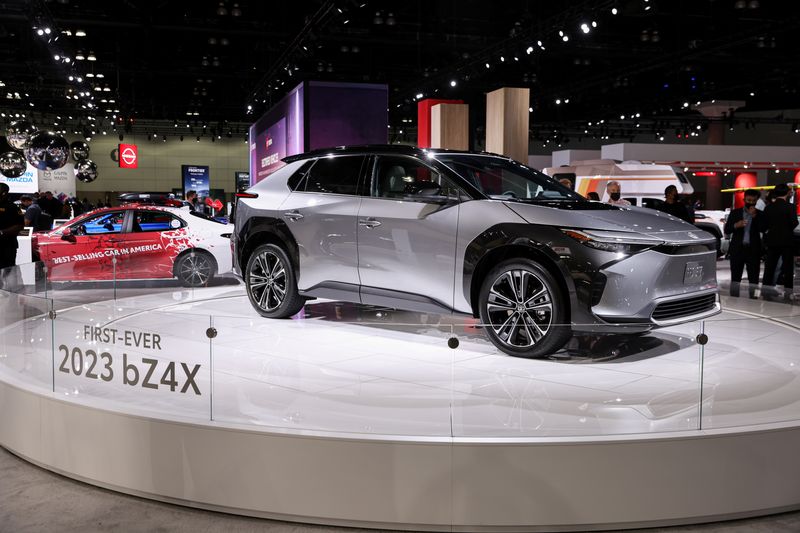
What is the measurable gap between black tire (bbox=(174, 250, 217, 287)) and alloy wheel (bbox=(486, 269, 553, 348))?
5.18 metres

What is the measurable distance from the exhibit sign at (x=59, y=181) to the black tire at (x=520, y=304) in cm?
2932

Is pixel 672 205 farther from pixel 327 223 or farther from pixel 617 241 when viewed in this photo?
pixel 327 223

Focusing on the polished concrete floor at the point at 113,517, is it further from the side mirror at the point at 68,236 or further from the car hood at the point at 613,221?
the side mirror at the point at 68,236

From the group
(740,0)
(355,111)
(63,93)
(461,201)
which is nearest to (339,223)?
(461,201)

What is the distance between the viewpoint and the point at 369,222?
18.4ft

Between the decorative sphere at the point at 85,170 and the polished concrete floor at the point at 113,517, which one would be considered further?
the decorative sphere at the point at 85,170

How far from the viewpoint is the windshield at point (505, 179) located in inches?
212

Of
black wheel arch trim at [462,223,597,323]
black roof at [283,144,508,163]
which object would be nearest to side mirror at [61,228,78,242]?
black roof at [283,144,508,163]

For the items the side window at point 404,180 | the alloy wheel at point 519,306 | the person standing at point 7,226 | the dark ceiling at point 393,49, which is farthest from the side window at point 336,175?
the dark ceiling at point 393,49

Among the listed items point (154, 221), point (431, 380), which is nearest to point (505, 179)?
point (431, 380)

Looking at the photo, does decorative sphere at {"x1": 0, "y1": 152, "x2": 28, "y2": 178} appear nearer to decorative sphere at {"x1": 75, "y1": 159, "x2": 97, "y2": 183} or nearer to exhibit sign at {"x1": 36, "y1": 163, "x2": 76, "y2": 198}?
decorative sphere at {"x1": 75, "y1": 159, "x2": 97, "y2": 183}

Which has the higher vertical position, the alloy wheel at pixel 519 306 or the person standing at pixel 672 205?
the person standing at pixel 672 205

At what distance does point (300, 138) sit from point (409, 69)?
45.6 ft

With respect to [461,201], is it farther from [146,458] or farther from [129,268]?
[129,268]
